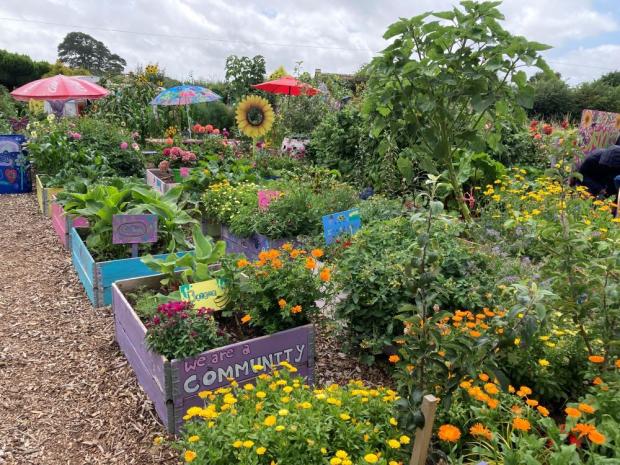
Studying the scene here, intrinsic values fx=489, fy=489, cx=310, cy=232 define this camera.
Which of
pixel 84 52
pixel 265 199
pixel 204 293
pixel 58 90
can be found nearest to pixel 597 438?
pixel 204 293

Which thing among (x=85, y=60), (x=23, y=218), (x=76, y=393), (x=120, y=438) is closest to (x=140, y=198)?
(x=76, y=393)

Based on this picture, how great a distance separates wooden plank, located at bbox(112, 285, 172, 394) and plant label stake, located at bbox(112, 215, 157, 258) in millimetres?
662

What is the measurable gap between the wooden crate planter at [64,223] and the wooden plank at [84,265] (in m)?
0.18

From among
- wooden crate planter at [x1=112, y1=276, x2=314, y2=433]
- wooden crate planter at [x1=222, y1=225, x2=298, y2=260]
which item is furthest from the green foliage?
wooden crate planter at [x1=112, y1=276, x2=314, y2=433]

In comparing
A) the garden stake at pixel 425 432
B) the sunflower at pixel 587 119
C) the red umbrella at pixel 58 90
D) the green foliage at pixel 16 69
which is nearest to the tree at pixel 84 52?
the green foliage at pixel 16 69

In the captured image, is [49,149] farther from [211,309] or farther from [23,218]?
[211,309]

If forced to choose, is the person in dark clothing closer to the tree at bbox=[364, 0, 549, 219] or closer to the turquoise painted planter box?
the tree at bbox=[364, 0, 549, 219]

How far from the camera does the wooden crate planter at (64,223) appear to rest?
14.5 feet

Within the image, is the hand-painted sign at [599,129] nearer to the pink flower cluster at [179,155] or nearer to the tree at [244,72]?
the pink flower cluster at [179,155]

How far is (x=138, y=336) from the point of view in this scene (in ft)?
8.30

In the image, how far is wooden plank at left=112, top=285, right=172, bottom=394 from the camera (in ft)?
7.37

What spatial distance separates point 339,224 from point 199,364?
1849 millimetres

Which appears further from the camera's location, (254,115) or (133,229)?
(254,115)

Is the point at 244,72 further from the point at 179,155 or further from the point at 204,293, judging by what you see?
the point at 204,293
